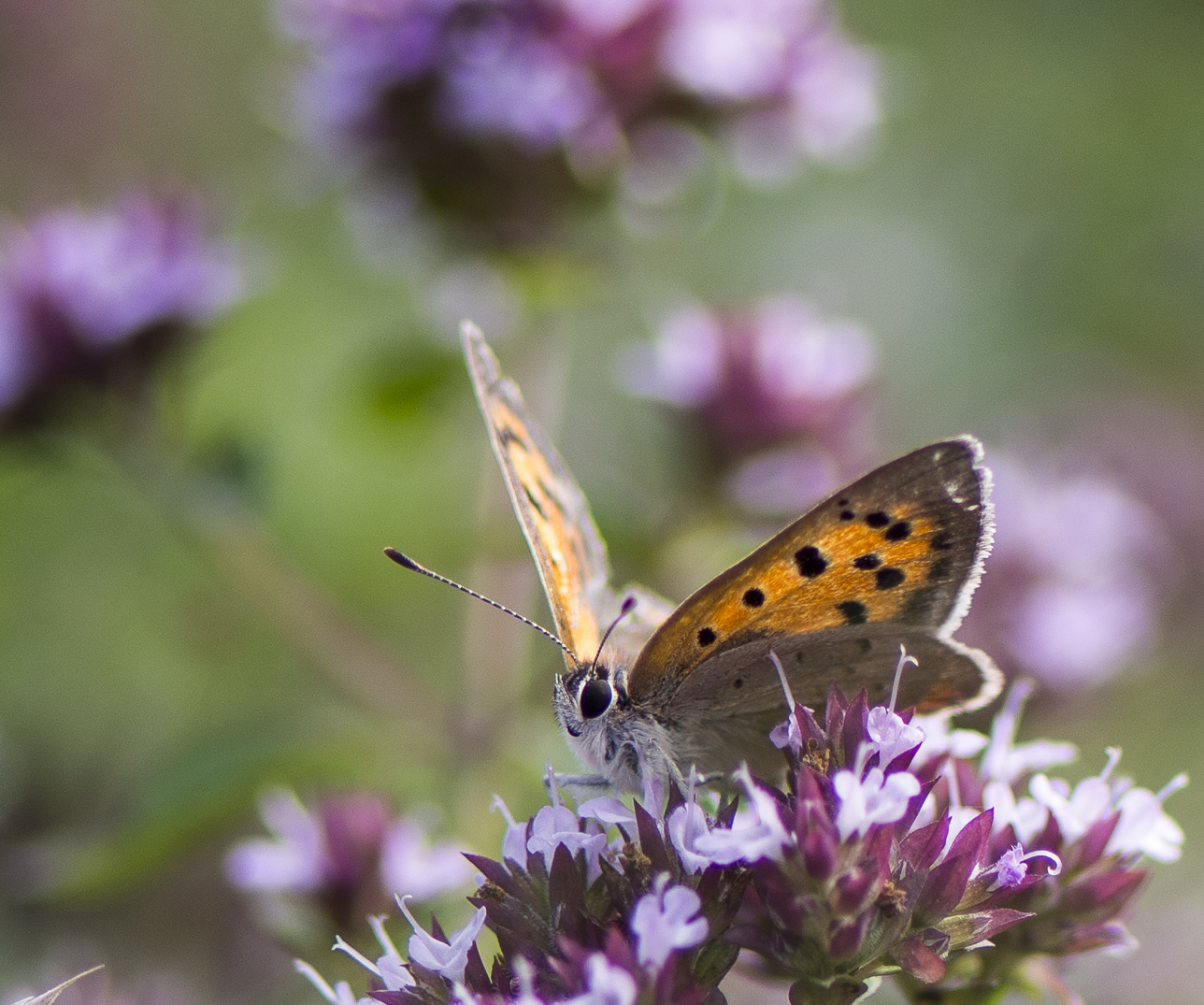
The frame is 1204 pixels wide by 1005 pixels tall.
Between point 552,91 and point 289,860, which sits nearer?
point 289,860

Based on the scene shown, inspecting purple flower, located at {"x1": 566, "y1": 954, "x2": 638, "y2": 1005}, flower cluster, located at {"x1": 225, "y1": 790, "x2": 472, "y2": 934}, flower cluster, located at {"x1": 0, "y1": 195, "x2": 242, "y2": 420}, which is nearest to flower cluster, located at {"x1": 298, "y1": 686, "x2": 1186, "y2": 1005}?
purple flower, located at {"x1": 566, "y1": 954, "x2": 638, "y2": 1005}

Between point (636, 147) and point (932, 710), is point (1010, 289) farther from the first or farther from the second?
point (932, 710)

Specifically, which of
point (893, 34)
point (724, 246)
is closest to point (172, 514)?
point (724, 246)

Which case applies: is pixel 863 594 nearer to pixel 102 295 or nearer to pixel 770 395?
pixel 770 395

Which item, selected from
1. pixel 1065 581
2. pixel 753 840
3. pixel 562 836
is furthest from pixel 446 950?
pixel 1065 581

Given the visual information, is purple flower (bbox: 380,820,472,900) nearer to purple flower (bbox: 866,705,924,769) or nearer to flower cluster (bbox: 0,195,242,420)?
purple flower (bbox: 866,705,924,769)

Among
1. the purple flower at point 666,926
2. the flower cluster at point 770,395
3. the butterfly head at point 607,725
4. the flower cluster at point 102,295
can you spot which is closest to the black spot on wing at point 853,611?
the butterfly head at point 607,725
